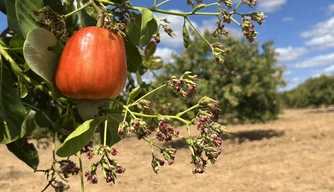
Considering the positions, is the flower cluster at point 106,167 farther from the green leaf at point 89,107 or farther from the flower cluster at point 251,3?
the flower cluster at point 251,3

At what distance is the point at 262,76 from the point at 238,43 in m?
1.15

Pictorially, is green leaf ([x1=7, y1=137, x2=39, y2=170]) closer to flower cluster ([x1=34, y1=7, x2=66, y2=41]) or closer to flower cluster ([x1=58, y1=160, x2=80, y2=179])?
flower cluster ([x1=58, y1=160, x2=80, y2=179])

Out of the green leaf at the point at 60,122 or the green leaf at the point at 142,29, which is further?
the green leaf at the point at 60,122

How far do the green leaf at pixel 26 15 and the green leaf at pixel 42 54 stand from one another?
0.08 metres

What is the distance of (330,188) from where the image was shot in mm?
5387

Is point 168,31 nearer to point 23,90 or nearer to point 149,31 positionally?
point 149,31

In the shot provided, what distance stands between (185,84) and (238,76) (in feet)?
36.2

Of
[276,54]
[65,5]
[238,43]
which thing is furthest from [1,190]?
[276,54]

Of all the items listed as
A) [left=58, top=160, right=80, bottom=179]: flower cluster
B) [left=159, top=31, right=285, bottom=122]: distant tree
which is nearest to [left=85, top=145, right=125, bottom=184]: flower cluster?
[left=58, top=160, right=80, bottom=179]: flower cluster

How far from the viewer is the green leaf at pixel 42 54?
836 mm

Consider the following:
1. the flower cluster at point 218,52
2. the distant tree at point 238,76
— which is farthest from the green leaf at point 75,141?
the distant tree at point 238,76

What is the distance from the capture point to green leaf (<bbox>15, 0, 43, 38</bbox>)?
3.03 ft

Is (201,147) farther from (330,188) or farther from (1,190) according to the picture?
(1,190)

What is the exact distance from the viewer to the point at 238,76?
11.8 meters
